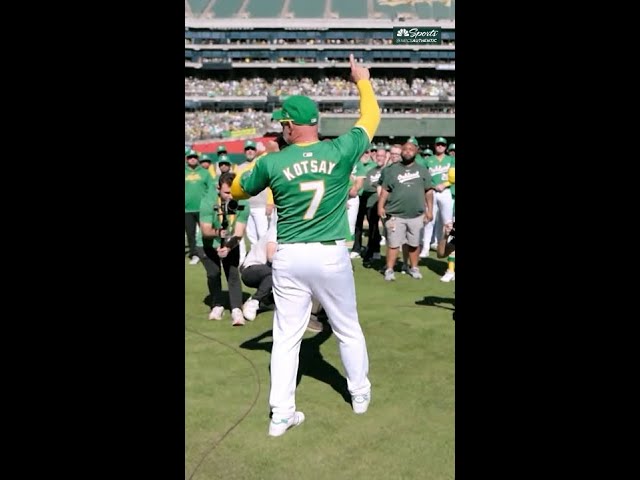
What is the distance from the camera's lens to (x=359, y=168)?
12.5 meters

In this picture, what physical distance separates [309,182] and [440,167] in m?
8.69

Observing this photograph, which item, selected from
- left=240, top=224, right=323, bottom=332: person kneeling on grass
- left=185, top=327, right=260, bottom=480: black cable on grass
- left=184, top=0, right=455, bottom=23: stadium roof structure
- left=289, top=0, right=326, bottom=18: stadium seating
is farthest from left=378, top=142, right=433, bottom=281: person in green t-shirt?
left=289, top=0, right=326, bottom=18: stadium seating

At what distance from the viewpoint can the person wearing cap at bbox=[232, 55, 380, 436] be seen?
3.87 metres

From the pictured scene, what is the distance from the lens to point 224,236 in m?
6.70

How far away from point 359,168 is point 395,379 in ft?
26.8

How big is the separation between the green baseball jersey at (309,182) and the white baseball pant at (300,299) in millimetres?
124

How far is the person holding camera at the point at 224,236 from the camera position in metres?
6.66

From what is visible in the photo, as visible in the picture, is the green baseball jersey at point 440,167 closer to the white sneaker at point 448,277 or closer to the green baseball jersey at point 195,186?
the white sneaker at point 448,277

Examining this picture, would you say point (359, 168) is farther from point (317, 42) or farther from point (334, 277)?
point (317, 42)

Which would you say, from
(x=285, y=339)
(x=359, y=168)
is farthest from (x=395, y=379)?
(x=359, y=168)

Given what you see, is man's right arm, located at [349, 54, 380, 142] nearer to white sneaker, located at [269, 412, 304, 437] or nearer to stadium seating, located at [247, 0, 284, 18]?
white sneaker, located at [269, 412, 304, 437]

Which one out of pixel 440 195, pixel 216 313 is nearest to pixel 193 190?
pixel 216 313

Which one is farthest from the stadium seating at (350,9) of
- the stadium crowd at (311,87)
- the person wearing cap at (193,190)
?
the person wearing cap at (193,190)

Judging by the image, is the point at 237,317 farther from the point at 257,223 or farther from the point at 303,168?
the point at 303,168
